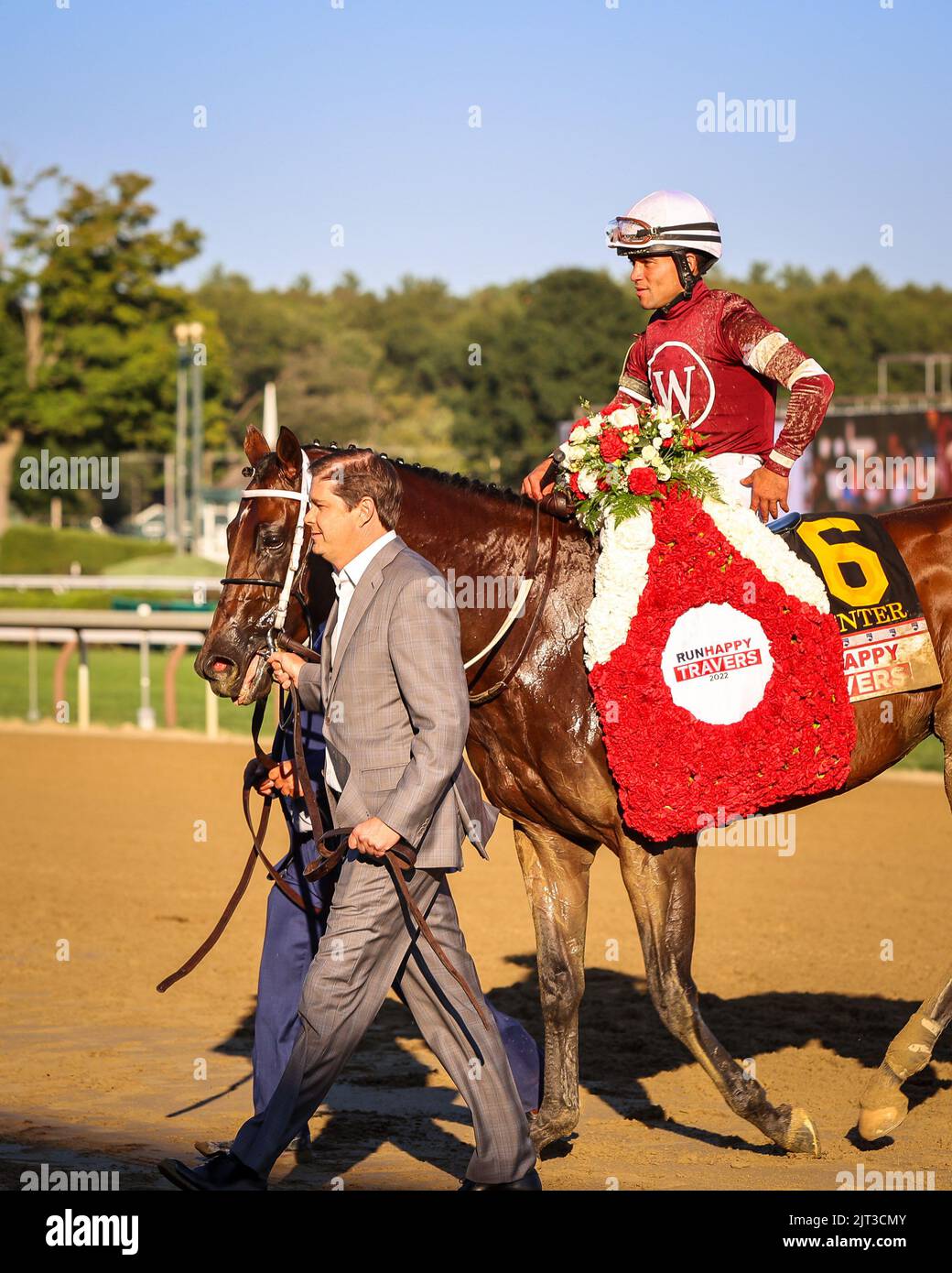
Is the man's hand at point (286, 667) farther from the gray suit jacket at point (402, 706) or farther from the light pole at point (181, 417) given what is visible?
the light pole at point (181, 417)

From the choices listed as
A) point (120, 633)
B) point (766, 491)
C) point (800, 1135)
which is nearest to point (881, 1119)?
point (800, 1135)

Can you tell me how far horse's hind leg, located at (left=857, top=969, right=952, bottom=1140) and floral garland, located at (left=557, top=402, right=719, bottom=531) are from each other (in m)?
1.76

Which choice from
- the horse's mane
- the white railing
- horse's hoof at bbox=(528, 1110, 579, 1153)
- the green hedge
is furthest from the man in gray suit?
the green hedge

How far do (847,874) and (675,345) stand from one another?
5.76m

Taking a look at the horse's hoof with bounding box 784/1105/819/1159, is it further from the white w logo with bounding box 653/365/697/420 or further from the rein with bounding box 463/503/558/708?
the white w logo with bounding box 653/365/697/420

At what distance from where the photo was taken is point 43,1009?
672 cm

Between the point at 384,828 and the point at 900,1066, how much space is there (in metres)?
2.10

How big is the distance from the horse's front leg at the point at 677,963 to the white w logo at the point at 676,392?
4.49 ft

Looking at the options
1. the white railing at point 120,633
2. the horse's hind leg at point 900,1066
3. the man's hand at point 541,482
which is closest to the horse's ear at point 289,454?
the man's hand at point 541,482

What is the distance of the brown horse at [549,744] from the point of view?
451cm

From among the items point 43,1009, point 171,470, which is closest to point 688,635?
point 43,1009

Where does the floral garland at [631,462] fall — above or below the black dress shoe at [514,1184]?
above

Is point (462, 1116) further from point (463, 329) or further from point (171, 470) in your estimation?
point (463, 329)

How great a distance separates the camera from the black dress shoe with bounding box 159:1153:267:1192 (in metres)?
3.87
